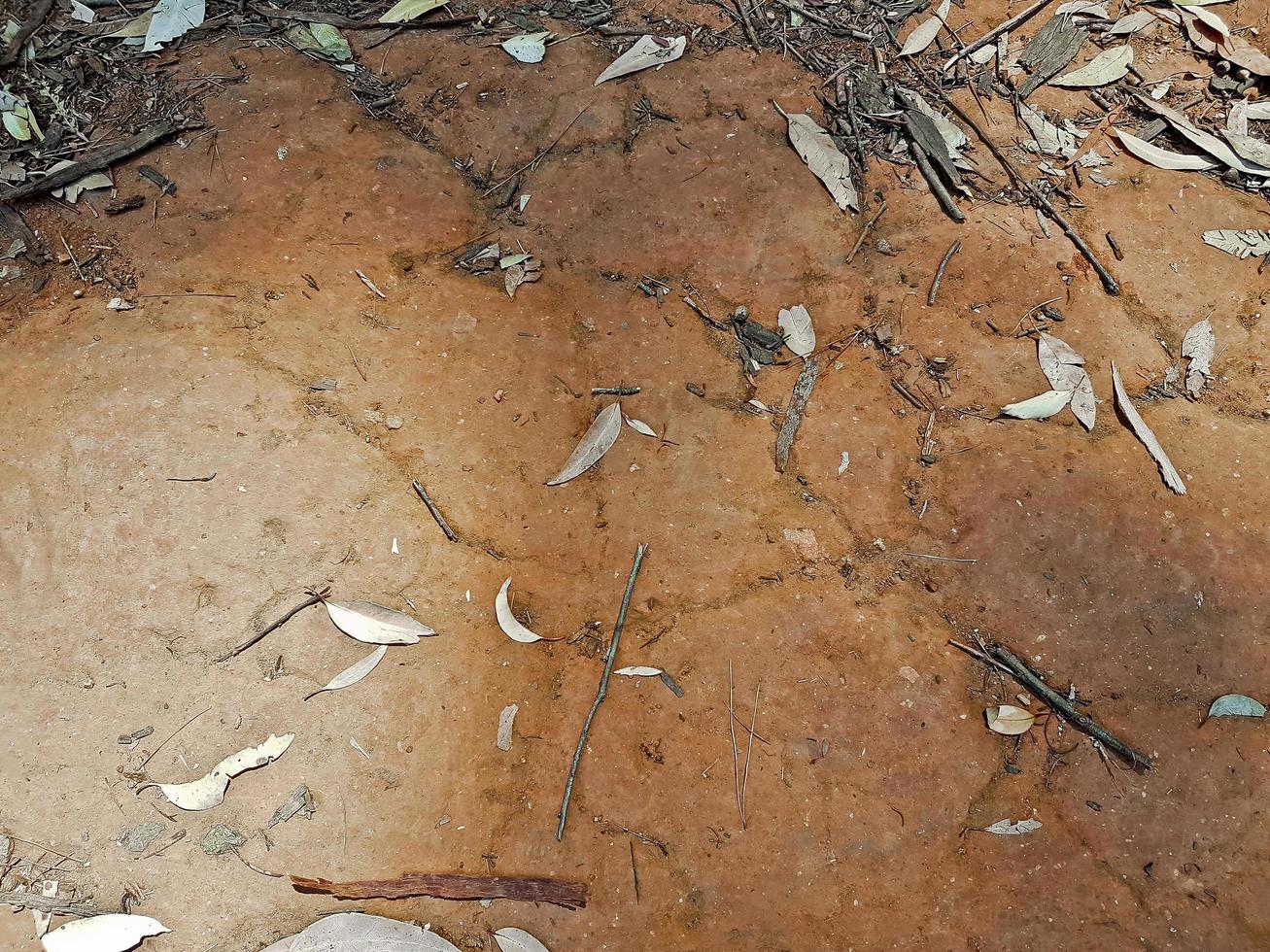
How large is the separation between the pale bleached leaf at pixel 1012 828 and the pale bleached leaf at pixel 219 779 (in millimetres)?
1561

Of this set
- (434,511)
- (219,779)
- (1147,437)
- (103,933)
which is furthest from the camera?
(1147,437)

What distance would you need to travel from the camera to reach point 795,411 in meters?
2.20

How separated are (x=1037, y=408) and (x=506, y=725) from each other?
1593mm

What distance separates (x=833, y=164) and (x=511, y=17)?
127cm

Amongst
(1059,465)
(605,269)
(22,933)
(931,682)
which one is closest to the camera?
(22,933)

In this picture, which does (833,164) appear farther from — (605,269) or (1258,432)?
(1258,432)

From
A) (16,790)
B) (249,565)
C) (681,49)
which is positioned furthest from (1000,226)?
(16,790)

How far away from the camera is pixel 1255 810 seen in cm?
178

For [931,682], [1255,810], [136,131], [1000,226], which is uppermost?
[136,131]

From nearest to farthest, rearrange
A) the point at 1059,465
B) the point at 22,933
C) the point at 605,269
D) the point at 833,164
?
the point at 22,933
the point at 1059,465
the point at 605,269
the point at 833,164

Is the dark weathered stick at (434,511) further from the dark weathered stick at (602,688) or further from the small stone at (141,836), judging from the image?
the small stone at (141,836)

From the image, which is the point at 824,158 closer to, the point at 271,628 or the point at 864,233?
the point at 864,233

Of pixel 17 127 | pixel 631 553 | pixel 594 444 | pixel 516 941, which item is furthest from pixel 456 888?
pixel 17 127

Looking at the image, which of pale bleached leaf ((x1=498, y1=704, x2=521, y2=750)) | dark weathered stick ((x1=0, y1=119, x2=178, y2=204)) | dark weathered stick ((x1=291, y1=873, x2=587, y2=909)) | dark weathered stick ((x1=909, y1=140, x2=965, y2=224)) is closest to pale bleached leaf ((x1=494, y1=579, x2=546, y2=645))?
pale bleached leaf ((x1=498, y1=704, x2=521, y2=750))
